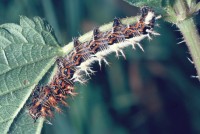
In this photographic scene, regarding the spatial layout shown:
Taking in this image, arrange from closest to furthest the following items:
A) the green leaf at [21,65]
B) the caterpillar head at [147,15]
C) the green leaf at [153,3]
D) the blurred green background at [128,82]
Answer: the green leaf at [153,3] → the caterpillar head at [147,15] → the green leaf at [21,65] → the blurred green background at [128,82]

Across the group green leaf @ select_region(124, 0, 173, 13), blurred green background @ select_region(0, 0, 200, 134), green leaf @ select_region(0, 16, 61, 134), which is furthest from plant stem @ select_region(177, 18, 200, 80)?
blurred green background @ select_region(0, 0, 200, 134)

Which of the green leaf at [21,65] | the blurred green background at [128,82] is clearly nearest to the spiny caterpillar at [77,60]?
the green leaf at [21,65]

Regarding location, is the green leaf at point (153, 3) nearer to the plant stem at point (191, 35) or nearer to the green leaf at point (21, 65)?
the plant stem at point (191, 35)

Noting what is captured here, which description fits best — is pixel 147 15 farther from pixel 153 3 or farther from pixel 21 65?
pixel 21 65

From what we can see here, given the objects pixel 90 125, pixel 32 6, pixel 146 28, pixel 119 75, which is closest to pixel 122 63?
pixel 119 75

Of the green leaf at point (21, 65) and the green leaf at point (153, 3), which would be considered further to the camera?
the green leaf at point (21, 65)

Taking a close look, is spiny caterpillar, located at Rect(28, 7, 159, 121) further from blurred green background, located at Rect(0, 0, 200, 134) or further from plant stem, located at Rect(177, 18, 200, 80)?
blurred green background, located at Rect(0, 0, 200, 134)

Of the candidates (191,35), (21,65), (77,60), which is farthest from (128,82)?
(191,35)
